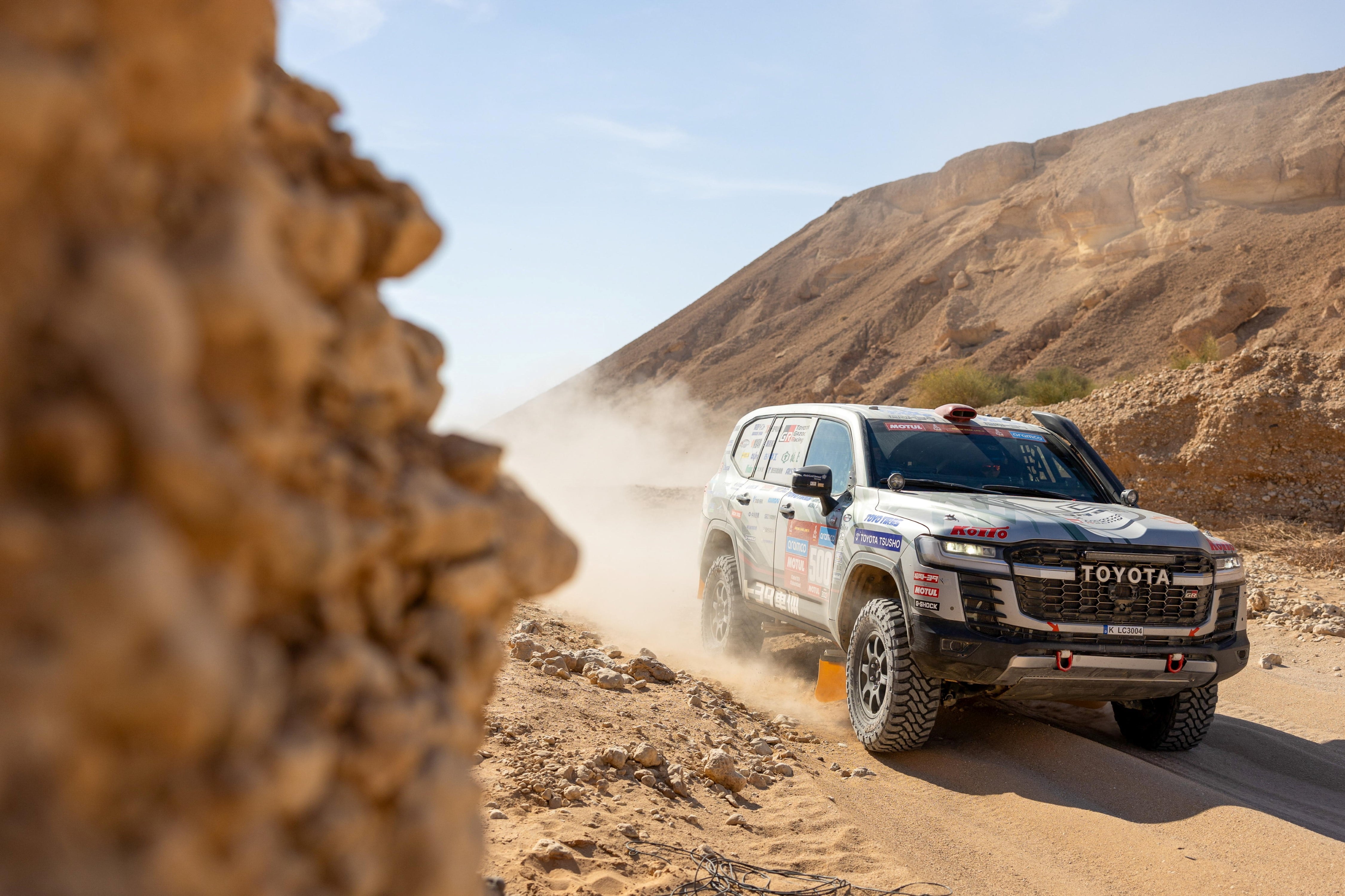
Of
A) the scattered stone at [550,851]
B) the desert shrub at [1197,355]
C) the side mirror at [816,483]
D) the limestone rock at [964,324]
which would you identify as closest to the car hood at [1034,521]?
the side mirror at [816,483]

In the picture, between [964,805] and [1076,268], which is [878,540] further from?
[1076,268]

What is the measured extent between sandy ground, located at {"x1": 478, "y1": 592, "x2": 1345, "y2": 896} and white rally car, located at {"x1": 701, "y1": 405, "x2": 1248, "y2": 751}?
0.38m

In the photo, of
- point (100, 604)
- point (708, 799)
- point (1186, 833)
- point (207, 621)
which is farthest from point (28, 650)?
point (1186, 833)

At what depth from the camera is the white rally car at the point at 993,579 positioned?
16.2 feet

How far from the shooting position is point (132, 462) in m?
1.10

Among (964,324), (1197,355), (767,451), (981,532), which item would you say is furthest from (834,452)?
(964,324)

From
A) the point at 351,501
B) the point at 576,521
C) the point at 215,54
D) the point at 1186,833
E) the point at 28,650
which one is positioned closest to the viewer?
the point at 28,650

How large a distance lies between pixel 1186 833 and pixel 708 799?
2153mm

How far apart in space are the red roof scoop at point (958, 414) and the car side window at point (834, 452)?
65 centimetres

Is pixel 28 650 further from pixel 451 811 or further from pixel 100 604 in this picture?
pixel 451 811

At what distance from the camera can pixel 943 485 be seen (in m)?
5.97

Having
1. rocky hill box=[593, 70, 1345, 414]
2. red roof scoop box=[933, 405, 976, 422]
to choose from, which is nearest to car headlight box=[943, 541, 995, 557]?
red roof scoop box=[933, 405, 976, 422]

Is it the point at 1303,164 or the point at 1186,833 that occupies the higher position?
the point at 1303,164

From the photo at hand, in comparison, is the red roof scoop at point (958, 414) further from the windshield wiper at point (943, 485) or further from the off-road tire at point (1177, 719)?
the off-road tire at point (1177, 719)
